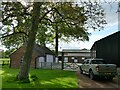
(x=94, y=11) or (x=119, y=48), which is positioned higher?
(x=94, y=11)

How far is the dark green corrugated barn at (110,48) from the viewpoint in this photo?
3195cm

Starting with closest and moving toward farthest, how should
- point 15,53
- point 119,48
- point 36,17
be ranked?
point 36,17 < point 119,48 < point 15,53

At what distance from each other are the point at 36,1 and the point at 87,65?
28.8 ft

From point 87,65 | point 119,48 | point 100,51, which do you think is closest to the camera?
point 87,65

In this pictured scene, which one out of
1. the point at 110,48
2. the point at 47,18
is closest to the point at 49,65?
the point at 110,48

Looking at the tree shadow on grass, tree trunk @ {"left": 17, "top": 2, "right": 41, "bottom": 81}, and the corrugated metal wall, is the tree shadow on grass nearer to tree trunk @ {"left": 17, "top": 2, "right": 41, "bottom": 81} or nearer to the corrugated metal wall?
tree trunk @ {"left": 17, "top": 2, "right": 41, "bottom": 81}

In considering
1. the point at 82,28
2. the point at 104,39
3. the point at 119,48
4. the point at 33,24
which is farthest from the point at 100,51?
the point at 33,24

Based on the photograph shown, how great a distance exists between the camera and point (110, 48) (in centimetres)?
3462

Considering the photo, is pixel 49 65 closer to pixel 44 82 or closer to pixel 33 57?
pixel 33 57

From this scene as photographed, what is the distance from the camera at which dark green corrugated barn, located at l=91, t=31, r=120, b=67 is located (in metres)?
32.0

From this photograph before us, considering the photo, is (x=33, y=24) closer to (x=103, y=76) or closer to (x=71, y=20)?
(x=71, y=20)

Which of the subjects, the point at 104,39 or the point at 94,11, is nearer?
the point at 94,11

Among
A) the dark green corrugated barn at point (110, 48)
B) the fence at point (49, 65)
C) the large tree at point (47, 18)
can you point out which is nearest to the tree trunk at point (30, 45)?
the large tree at point (47, 18)

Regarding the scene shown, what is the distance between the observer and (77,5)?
65.6 feet
